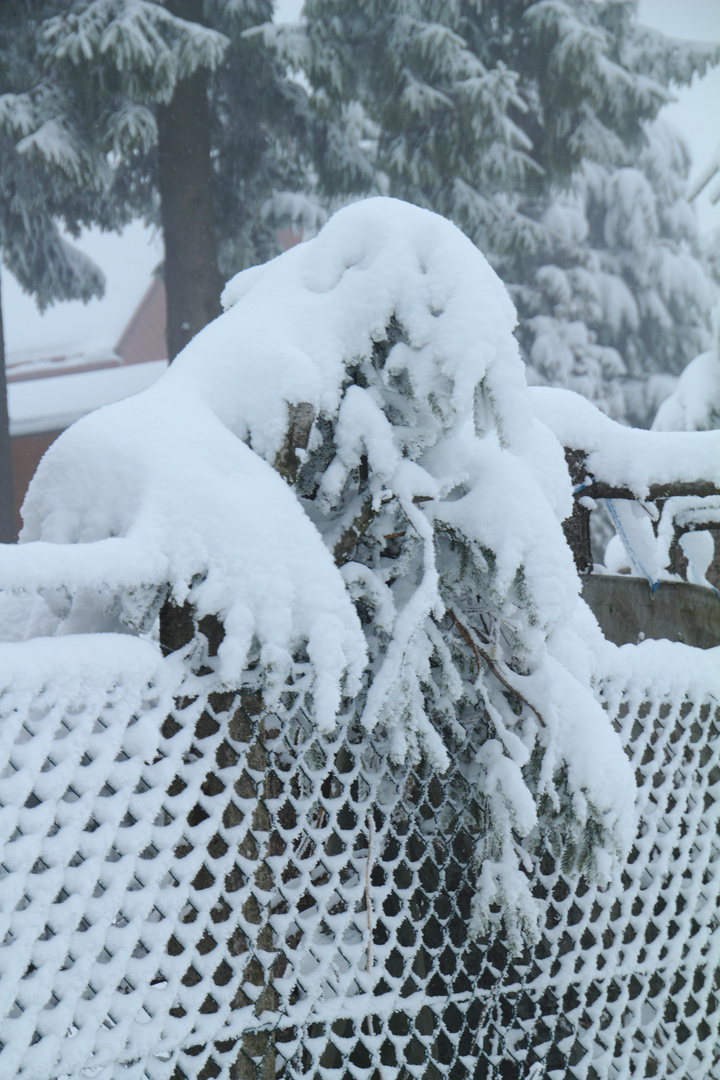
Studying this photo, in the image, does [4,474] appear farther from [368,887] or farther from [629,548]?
[368,887]

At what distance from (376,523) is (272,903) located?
79 centimetres

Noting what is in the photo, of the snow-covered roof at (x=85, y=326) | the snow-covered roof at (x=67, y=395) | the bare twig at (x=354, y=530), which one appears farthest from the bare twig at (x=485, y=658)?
the snow-covered roof at (x=85, y=326)

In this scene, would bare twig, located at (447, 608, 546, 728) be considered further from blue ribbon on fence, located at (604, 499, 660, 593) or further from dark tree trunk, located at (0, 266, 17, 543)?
dark tree trunk, located at (0, 266, 17, 543)

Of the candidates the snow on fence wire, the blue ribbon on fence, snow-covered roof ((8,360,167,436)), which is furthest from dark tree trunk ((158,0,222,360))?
the snow on fence wire

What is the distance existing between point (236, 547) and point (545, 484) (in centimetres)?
84

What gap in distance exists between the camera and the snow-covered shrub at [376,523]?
4.88ft

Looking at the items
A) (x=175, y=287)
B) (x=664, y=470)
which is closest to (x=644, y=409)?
(x=175, y=287)

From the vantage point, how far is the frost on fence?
1.36m

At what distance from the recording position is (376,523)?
185 cm

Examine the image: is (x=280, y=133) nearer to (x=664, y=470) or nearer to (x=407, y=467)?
(x=664, y=470)

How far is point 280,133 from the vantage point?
34.9ft

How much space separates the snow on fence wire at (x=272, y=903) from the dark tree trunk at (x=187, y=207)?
7836mm

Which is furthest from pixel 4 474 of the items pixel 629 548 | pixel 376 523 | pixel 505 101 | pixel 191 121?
pixel 376 523

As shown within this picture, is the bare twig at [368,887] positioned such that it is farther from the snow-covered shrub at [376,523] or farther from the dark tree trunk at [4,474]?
the dark tree trunk at [4,474]
